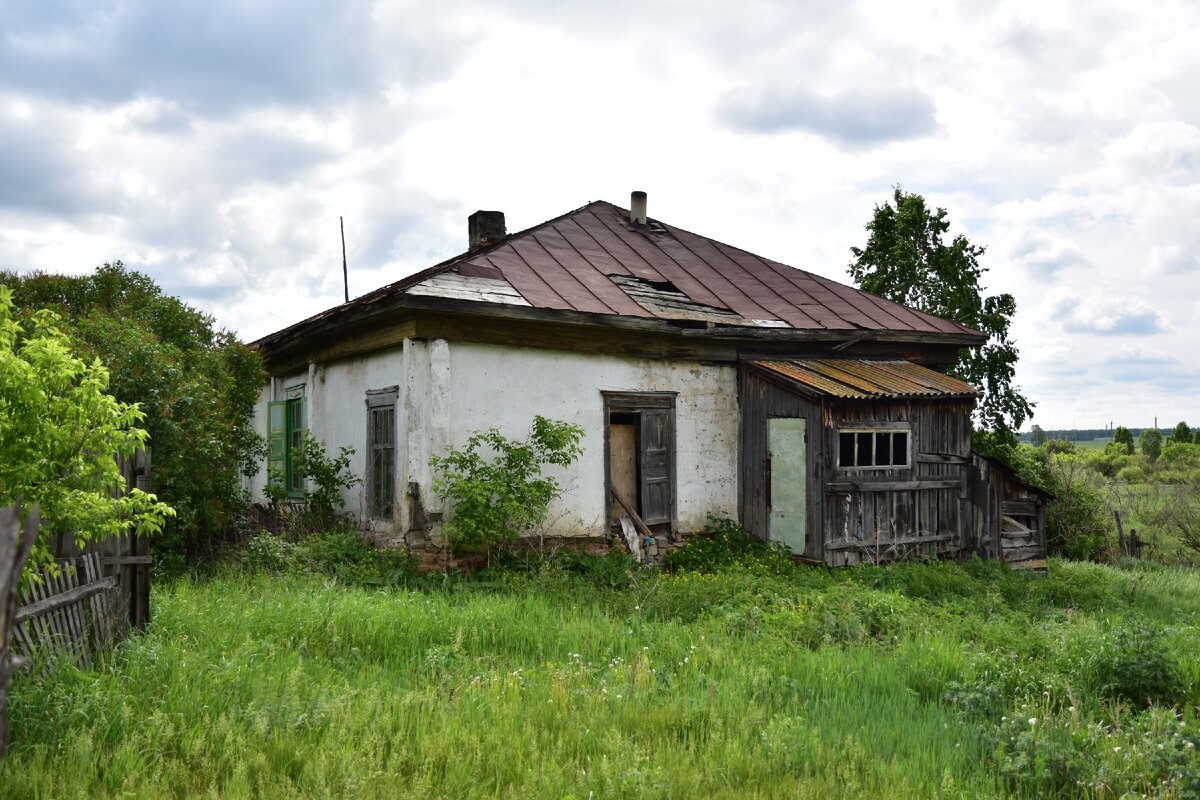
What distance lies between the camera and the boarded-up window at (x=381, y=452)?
11016 millimetres

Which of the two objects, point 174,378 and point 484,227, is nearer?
point 174,378

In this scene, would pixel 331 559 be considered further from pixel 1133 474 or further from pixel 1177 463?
pixel 1177 463

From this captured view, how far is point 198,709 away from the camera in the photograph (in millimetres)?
4676

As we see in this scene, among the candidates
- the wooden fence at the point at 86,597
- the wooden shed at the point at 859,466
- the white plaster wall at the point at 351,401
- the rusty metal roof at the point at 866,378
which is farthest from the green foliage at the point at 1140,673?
the white plaster wall at the point at 351,401

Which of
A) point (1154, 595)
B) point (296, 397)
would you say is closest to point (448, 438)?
point (296, 397)

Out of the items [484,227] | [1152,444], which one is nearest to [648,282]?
[484,227]

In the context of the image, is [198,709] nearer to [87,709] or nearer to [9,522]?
[87,709]

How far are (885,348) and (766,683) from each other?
9297 mm

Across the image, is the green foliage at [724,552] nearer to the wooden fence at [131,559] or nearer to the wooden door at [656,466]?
the wooden door at [656,466]

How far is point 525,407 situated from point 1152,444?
166 feet

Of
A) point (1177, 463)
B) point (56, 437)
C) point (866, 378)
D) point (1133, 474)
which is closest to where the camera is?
point (56, 437)

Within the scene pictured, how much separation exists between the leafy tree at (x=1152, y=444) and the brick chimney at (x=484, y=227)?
46.0 metres

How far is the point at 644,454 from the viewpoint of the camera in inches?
467

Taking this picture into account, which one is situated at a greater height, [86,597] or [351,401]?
[351,401]
